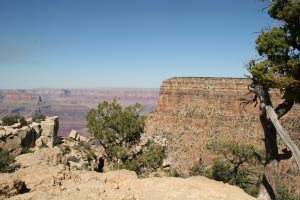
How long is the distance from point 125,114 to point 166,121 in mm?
42462

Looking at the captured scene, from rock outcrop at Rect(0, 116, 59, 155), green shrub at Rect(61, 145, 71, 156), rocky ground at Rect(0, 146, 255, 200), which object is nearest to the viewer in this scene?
rocky ground at Rect(0, 146, 255, 200)

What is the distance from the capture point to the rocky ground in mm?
14969

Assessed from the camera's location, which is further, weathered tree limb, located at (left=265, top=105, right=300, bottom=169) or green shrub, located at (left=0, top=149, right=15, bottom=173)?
green shrub, located at (left=0, top=149, right=15, bottom=173)

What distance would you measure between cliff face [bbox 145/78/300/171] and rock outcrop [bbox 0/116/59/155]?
23338mm

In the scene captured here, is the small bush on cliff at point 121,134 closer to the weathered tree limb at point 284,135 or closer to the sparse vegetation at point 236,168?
the sparse vegetation at point 236,168

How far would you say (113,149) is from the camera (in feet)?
91.1

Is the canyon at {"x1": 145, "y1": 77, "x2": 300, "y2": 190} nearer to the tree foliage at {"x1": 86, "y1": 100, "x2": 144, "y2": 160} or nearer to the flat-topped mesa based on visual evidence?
the flat-topped mesa

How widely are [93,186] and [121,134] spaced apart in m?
12.5

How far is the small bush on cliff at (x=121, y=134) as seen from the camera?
1080 inches

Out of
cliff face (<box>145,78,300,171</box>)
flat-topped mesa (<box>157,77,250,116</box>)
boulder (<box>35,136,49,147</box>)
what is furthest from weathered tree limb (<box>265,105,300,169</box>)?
flat-topped mesa (<box>157,77,250,116</box>)

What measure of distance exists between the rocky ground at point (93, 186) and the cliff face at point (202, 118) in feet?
122

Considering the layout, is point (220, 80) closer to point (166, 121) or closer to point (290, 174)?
point (166, 121)

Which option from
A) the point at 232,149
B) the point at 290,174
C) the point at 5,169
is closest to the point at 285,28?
the point at 232,149

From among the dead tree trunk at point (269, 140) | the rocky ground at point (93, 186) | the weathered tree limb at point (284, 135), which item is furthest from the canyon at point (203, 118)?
the weathered tree limb at point (284, 135)
